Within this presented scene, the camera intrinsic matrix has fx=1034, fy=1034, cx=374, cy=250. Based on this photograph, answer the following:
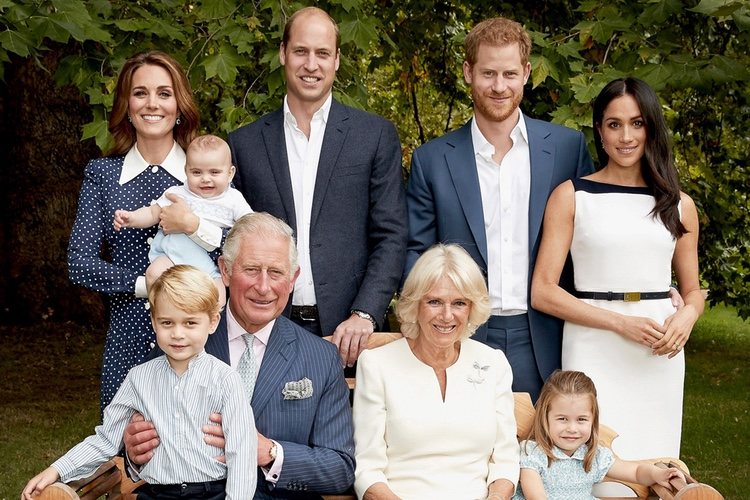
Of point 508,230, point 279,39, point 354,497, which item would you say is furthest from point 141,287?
point 279,39

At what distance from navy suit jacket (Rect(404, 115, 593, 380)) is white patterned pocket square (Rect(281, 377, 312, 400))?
828mm

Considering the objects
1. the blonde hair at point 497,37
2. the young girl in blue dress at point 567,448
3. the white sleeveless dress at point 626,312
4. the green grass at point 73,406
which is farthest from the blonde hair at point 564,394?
the green grass at point 73,406

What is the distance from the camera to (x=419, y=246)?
13.5ft

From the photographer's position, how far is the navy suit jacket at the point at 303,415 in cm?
338

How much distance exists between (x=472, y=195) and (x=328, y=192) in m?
0.56

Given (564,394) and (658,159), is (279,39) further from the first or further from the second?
(564,394)

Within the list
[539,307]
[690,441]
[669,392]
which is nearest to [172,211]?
[539,307]

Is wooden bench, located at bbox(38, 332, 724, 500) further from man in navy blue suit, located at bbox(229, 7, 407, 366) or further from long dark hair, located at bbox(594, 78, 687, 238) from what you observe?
long dark hair, located at bbox(594, 78, 687, 238)

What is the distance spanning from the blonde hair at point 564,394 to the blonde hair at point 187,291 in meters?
1.21

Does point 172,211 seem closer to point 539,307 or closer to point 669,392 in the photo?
point 539,307

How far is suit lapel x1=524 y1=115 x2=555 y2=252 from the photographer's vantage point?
4.00 m

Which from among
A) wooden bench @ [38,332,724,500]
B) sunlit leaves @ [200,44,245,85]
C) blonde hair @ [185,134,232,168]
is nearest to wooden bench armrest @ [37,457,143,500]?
wooden bench @ [38,332,724,500]

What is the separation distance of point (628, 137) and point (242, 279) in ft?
5.06

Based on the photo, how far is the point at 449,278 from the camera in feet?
11.5
